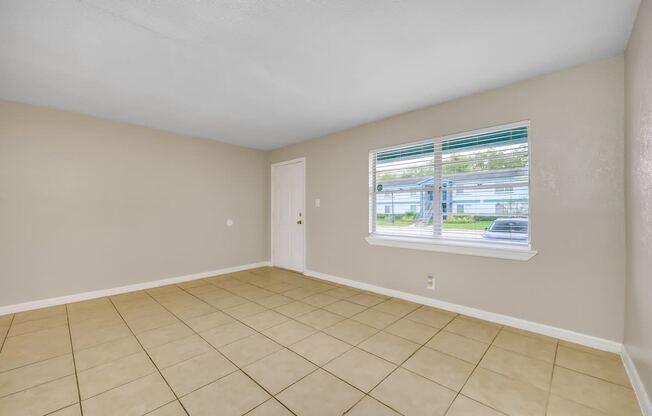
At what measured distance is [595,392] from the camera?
1.68 metres

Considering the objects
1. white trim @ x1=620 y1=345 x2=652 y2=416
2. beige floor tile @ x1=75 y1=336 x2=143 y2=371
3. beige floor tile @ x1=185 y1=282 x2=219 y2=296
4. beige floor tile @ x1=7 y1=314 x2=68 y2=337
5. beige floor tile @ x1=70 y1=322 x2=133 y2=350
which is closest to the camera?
white trim @ x1=620 y1=345 x2=652 y2=416

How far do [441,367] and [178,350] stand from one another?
2.09 metres

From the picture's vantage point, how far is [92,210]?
136 inches

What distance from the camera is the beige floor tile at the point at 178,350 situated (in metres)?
2.04

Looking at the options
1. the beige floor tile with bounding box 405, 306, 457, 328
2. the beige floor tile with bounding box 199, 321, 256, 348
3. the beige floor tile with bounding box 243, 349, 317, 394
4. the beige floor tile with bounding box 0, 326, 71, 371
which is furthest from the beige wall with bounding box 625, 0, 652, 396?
the beige floor tile with bounding box 0, 326, 71, 371

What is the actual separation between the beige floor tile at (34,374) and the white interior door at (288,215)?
3165 millimetres

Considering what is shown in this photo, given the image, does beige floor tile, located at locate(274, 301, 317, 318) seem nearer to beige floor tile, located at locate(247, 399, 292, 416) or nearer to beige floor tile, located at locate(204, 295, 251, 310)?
beige floor tile, located at locate(204, 295, 251, 310)

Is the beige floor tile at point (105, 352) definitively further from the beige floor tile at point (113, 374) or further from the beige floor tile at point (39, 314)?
the beige floor tile at point (39, 314)

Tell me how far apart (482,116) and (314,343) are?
110 inches

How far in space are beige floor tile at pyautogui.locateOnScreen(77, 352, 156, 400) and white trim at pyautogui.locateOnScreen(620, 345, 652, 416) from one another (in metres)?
3.07

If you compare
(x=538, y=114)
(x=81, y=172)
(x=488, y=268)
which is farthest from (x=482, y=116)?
(x=81, y=172)

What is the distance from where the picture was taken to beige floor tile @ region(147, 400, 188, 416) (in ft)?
4.92

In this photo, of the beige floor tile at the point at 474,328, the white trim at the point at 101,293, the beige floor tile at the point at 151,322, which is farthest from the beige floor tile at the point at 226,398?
the white trim at the point at 101,293

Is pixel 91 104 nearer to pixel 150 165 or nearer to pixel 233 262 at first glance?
pixel 150 165
